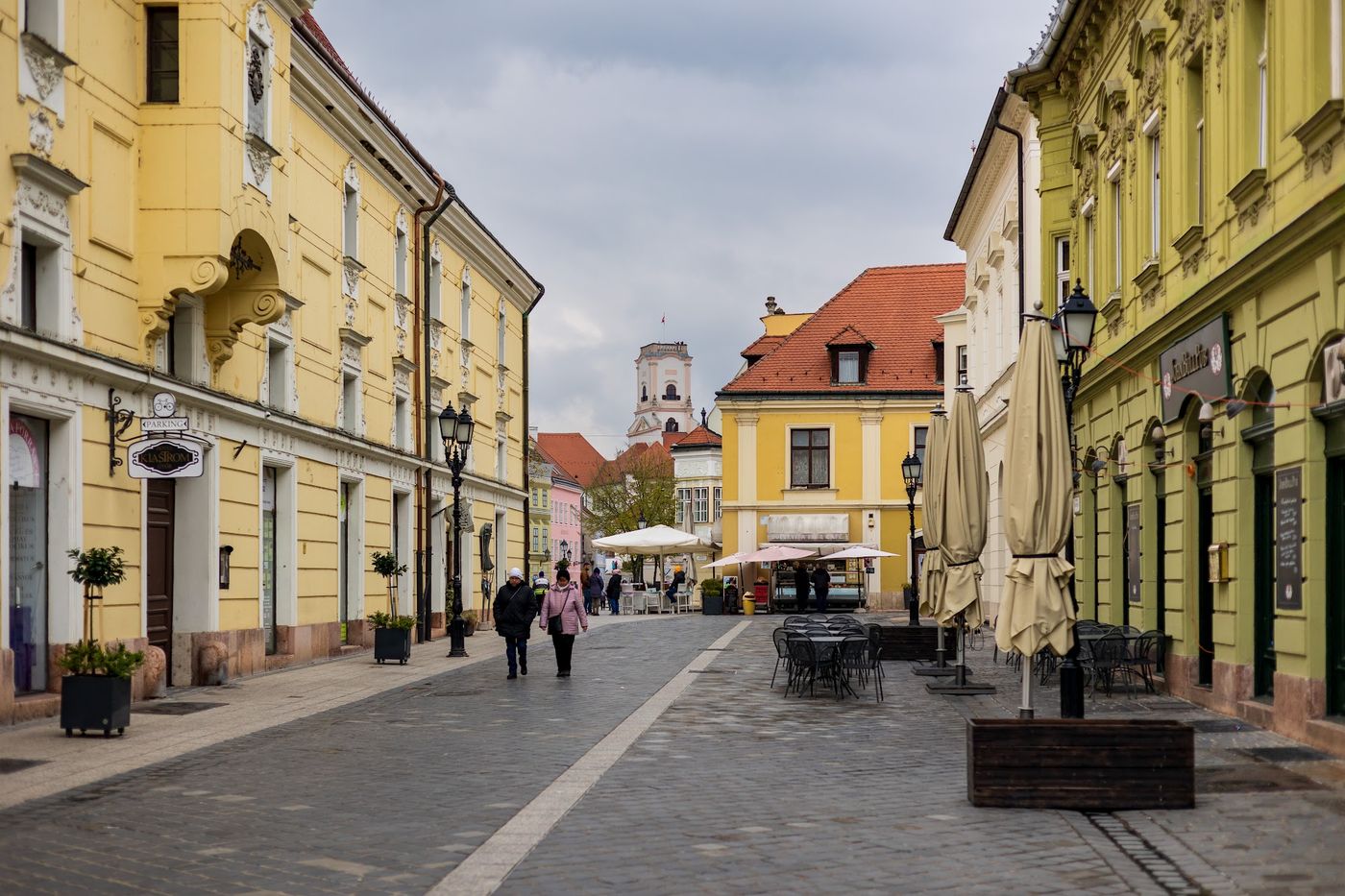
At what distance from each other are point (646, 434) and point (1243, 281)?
161m

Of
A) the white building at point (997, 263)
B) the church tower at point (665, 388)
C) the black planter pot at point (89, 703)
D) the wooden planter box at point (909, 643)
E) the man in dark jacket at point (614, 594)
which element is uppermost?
the church tower at point (665, 388)

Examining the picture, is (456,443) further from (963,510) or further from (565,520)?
(565,520)

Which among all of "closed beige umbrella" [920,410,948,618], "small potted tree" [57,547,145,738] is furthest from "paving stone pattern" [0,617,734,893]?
"closed beige umbrella" [920,410,948,618]

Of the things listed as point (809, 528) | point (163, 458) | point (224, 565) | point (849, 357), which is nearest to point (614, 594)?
point (809, 528)

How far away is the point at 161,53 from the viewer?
62.7 ft

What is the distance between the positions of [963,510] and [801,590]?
114 feet

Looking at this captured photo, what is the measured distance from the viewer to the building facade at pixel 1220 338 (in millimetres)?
13031

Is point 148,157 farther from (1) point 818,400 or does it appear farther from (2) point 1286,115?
(1) point 818,400

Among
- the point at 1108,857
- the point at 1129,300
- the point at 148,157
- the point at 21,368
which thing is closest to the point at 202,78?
the point at 148,157

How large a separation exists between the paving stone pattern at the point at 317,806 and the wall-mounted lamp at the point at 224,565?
431 cm

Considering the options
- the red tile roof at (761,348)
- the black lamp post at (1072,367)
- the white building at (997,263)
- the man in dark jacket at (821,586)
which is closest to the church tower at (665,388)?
the red tile roof at (761,348)

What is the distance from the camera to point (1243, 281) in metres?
14.6

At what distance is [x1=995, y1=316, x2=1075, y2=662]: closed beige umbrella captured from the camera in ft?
39.1

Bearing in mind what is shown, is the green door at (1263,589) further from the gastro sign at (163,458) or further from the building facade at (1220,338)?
the gastro sign at (163,458)
